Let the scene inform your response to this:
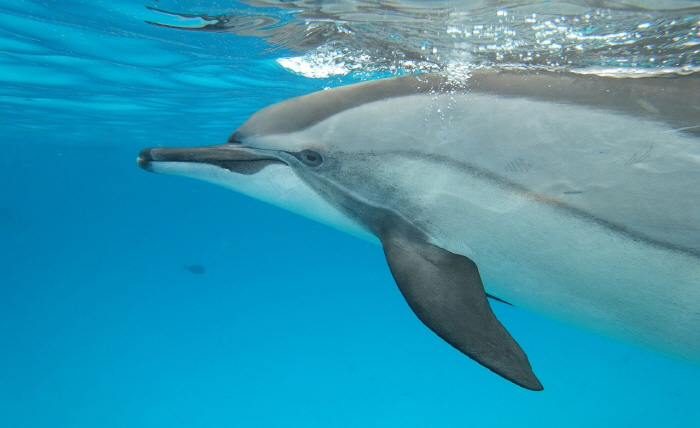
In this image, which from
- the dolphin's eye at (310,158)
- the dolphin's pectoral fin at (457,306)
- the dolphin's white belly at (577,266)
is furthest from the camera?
the dolphin's eye at (310,158)

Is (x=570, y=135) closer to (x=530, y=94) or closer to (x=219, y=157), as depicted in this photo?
(x=530, y=94)

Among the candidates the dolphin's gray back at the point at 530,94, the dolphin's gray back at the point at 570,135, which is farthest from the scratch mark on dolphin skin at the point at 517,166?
the dolphin's gray back at the point at 530,94

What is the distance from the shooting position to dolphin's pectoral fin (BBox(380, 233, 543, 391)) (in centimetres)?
238

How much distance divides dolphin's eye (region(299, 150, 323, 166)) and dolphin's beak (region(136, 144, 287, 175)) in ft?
0.52

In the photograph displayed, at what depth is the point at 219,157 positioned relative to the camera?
3201mm

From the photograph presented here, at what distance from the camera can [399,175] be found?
3.02 metres

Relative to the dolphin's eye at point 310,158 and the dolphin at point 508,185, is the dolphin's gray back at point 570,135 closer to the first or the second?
the dolphin at point 508,185

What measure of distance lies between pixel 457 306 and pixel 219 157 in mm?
1900

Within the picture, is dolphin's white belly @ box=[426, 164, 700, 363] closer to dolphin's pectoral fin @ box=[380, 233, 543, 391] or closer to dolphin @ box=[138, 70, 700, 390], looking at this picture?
dolphin @ box=[138, 70, 700, 390]

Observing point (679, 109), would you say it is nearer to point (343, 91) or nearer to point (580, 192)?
point (580, 192)

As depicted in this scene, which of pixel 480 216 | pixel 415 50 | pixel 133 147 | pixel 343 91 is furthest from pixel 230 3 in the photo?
pixel 133 147

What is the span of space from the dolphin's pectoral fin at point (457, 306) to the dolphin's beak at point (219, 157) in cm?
117

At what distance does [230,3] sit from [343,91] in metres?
4.36

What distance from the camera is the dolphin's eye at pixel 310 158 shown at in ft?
10.5
